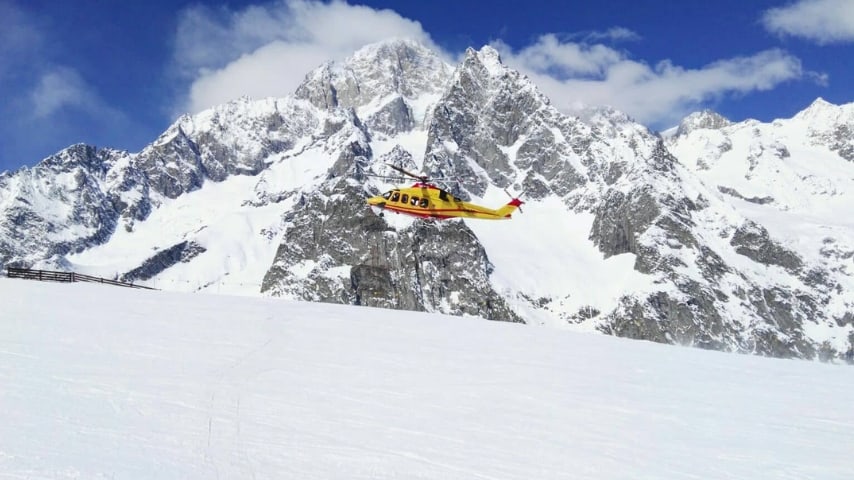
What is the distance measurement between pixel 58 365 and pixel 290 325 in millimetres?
11817

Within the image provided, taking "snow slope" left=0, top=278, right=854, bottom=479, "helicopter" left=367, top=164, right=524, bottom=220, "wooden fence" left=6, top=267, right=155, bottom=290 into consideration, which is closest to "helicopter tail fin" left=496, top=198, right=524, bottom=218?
"helicopter" left=367, top=164, right=524, bottom=220

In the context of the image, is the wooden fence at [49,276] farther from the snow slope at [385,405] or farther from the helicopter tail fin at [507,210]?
the helicopter tail fin at [507,210]

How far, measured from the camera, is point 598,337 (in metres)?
37.0

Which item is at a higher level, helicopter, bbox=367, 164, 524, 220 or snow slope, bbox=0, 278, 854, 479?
helicopter, bbox=367, 164, 524, 220

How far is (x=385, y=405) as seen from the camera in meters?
20.4

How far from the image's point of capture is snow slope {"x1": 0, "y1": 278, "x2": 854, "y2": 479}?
16031 millimetres

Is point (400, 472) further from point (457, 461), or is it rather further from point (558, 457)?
point (558, 457)

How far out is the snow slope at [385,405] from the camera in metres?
16.0

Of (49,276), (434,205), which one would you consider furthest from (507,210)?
(49,276)

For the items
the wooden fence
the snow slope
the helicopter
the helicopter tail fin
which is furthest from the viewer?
the wooden fence

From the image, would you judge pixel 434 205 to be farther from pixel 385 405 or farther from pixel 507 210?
pixel 385 405

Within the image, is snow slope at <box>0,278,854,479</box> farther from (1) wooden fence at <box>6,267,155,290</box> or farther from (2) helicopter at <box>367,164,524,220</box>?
(1) wooden fence at <box>6,267,155,290</box>

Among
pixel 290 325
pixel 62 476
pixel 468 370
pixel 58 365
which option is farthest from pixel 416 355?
pixel 62 476

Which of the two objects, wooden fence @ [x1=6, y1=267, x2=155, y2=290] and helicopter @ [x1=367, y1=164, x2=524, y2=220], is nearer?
helicopter @ [x1=367, y1=164, x2=524, y2=220]
